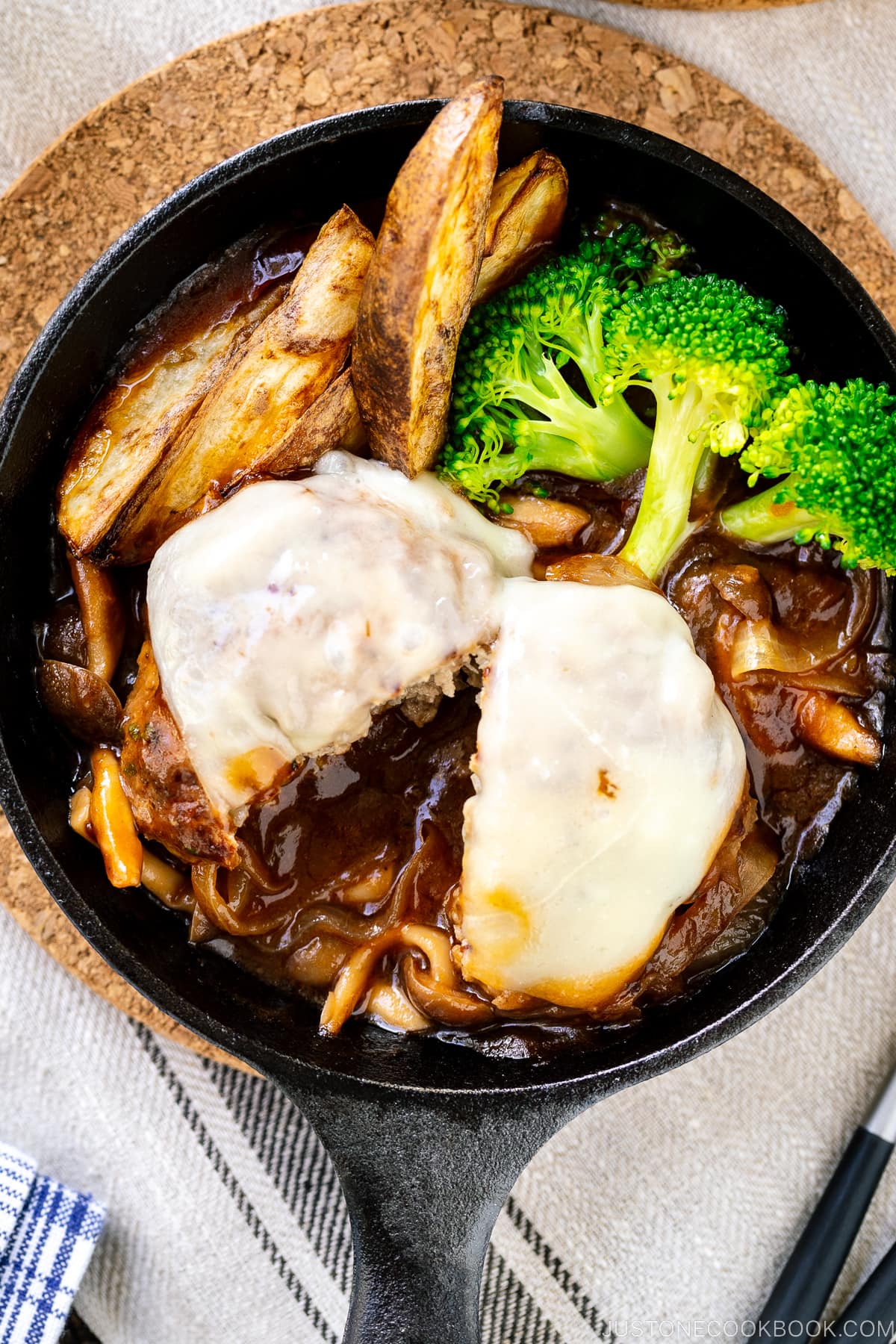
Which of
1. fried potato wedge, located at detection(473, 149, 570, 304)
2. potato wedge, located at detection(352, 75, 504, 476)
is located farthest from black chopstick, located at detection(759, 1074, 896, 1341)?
fried potato wedge, located at detection(473, 149, 570, 304)

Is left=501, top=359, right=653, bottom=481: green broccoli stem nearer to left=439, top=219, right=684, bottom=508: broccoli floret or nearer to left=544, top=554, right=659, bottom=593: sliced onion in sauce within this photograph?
left=439, top=219, right=684, bottom=508: broccoli floret

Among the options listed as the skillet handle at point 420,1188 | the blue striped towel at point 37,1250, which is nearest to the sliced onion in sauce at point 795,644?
the skillet handle at point 420,1188

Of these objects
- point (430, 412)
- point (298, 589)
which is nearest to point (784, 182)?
point (430, 412)

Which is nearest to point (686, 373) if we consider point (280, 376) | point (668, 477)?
point (668, 477)

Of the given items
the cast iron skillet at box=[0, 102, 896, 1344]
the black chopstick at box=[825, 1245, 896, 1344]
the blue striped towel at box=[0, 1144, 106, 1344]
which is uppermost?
the cast iron skillet at box=[0, 102, 896, 1344]

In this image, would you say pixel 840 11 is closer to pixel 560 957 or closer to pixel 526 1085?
pixel 560 957

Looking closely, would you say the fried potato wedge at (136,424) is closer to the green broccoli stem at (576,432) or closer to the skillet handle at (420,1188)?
the green broccoli stem at (576,432)
